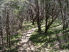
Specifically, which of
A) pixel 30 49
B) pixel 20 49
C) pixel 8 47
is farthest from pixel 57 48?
pixel 8 47

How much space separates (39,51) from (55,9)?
491cm

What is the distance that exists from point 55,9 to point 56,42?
3.58 m

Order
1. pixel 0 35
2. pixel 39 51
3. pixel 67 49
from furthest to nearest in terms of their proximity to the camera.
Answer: pixel 0 35, pixel 39 51, pixel 67 49

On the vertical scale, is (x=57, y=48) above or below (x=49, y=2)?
below

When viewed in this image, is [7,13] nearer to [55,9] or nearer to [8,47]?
[8,47]

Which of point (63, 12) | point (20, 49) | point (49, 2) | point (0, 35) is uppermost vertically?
point (49, 2)

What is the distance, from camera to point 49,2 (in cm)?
1341

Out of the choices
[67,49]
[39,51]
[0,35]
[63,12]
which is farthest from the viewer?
[63,12]

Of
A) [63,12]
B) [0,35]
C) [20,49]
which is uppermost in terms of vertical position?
[63,12]

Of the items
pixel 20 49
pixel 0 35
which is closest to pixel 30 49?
pixel 20 49

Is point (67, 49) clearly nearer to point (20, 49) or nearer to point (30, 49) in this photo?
point (30, 49)

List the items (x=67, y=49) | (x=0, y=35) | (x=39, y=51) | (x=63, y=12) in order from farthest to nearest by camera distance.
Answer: (x=63, y=12) < (x=0, y=35) < (x=39, y=51) < (x=67, y=49)

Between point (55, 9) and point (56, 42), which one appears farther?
point (55, 9)

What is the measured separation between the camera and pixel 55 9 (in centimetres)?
1293
